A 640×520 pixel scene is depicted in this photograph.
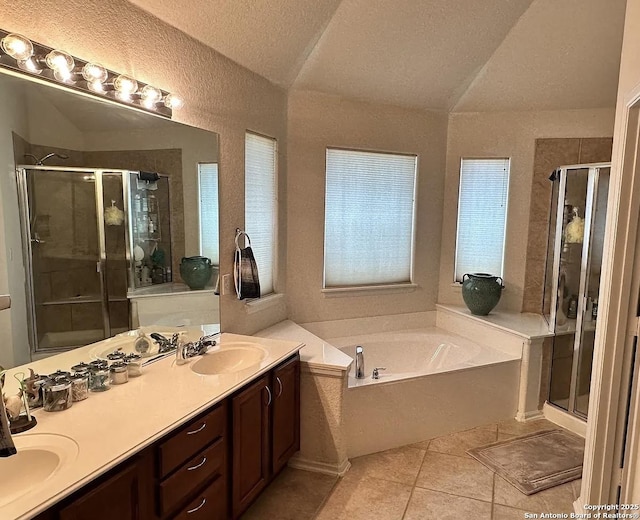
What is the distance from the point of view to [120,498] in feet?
4.54

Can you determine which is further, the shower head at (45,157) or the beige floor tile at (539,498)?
the beige floor tile at (539,498)

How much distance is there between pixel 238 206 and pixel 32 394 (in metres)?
1.62

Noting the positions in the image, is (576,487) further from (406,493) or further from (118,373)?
(118,373)

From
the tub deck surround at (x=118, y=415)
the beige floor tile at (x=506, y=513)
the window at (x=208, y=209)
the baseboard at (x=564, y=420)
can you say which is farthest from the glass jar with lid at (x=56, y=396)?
the baseboard at (x=564, y=420)

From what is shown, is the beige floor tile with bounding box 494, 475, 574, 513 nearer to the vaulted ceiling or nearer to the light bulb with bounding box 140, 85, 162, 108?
the light bulb with bounding box 140, 85, 162, 108

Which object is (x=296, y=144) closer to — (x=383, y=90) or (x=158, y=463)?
(x=383, y=90)

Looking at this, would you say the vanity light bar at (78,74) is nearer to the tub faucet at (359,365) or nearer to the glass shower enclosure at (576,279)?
the tub faucet at (359,365)

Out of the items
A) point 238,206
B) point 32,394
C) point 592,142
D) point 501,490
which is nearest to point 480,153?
point 592,142

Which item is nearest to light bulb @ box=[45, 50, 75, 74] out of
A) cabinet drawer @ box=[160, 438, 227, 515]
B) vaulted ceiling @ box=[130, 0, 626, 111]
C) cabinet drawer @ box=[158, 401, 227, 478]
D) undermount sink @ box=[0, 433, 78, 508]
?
vaulted ceiling @ box=[130, 0, 626, 111]

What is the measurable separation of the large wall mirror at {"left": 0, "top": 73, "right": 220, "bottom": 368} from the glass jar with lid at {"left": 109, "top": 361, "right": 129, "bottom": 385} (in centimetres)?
15

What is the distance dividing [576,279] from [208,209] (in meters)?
2.78

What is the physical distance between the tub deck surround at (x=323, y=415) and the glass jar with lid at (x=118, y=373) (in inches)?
41.4

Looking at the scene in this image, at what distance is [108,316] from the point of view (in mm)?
1992

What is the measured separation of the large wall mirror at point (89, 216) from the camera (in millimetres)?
1598
